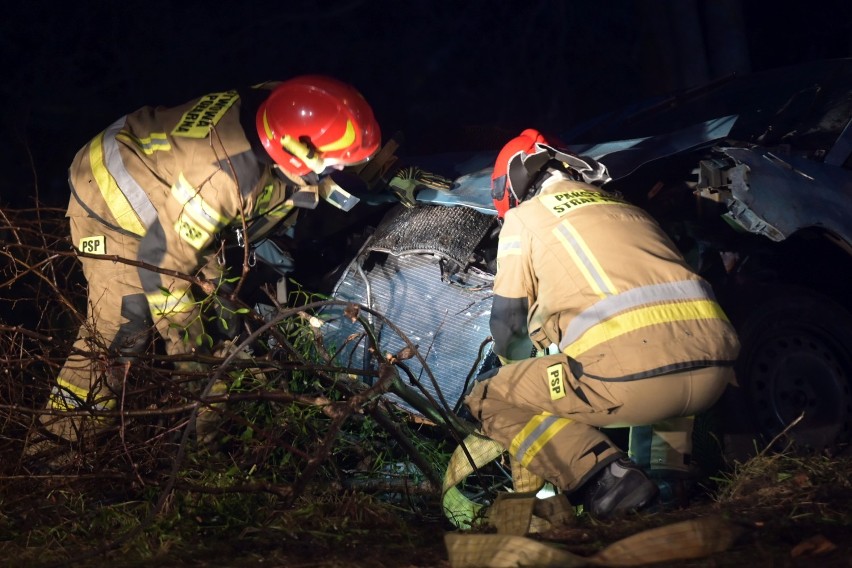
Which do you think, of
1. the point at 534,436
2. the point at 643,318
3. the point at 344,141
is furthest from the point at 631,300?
the point at 344,141

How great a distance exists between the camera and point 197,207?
137 inches

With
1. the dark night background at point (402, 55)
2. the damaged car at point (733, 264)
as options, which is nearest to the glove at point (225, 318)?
the damaged car at point (733, 264)

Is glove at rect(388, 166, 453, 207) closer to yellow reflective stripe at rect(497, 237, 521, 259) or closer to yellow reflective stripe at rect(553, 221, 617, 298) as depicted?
yellow reflective stripe at rect(497, 237, 521, 259)

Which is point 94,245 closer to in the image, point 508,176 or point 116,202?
point 116,202

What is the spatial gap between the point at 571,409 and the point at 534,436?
175mm

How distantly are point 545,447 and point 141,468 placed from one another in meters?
1.60

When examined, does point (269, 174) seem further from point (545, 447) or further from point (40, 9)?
point (40, 9)

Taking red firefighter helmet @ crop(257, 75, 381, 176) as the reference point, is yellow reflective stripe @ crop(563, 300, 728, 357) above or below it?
below

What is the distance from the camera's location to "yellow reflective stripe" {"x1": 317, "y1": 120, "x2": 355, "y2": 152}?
371 centimetres

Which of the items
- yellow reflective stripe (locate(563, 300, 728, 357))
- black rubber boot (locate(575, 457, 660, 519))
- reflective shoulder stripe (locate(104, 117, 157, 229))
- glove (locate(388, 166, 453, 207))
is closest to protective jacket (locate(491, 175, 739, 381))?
yellow reflective stripe (locate(563, 300, 728, 357))

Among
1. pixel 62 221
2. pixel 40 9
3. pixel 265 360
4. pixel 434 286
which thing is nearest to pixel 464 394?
pixel 434 286

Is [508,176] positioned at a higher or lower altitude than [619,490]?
higher

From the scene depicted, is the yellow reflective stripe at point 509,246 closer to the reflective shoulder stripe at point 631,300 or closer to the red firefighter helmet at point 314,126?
the reflective shoulder stripe at point 631,300

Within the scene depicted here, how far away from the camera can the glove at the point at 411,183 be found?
3.78m
